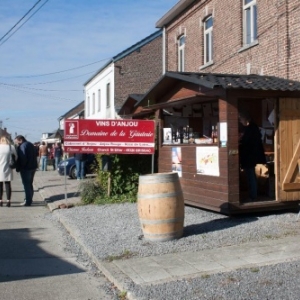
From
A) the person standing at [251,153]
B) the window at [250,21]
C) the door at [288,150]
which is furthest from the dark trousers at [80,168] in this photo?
the door at [288,150]

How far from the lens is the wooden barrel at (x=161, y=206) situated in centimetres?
795

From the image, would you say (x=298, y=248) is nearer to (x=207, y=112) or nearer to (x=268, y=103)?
(x=268, y=103)

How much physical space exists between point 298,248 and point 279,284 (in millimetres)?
1720

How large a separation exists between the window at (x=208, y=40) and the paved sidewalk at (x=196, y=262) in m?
10.5

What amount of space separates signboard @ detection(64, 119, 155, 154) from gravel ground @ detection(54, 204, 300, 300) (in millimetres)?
1387

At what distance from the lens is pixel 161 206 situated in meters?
7.95

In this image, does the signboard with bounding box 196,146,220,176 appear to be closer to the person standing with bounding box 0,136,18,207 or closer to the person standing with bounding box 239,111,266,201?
the person standing with bounding box 239,111,266,201

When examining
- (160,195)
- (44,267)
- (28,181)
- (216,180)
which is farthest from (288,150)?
(28,181)

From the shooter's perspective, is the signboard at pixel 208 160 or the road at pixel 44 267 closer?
the road at pixel 44 267

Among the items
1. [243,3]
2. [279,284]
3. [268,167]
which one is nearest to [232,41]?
[243,3]

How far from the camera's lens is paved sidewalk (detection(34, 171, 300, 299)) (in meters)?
6.27

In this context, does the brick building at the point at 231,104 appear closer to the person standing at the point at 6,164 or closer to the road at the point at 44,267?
the road at the point at 44,267

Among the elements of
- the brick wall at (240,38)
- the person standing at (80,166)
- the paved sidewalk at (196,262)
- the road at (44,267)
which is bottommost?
the road at (44,267)

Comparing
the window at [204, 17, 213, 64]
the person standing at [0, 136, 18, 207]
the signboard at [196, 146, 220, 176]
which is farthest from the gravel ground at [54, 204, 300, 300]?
the window at [204, 17, 213, 64]
